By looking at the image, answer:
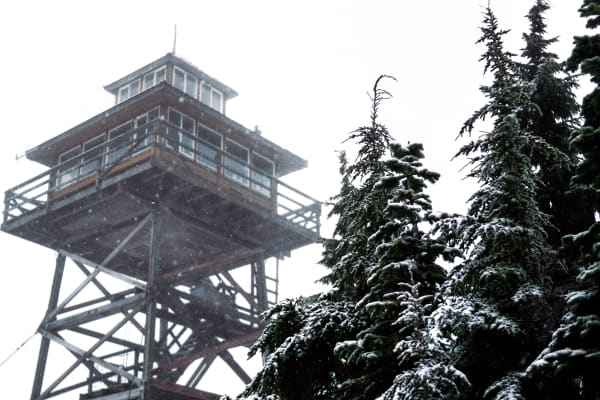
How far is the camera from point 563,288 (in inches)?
393

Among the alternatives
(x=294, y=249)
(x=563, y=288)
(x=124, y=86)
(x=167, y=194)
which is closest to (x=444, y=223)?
(x=563, y=288)

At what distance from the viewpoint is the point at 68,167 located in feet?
101

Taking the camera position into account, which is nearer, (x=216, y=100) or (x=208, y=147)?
(x=208, y=147)

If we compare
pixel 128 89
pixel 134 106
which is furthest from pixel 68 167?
pixel 128 89

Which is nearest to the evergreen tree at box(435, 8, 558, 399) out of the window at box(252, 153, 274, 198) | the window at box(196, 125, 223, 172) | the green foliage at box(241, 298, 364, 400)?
the green foliage at box(241, 298, 364, 400)

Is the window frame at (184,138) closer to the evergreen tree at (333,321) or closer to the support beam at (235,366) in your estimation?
the support beam at (235,366)

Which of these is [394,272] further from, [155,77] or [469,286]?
[155,77]

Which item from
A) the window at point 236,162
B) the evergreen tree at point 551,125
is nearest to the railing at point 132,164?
the window at point 236,162

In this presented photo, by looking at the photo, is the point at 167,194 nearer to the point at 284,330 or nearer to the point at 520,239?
the point at 284,330

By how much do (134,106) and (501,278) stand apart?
21766 millimetres

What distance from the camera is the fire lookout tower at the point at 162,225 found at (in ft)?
88.8

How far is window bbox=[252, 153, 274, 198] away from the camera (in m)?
29.9

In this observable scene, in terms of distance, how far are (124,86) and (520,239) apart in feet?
87.5

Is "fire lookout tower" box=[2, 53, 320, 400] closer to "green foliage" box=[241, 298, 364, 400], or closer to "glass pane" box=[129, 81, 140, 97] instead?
"glass pane" box=[129, 81, 140, 97]
